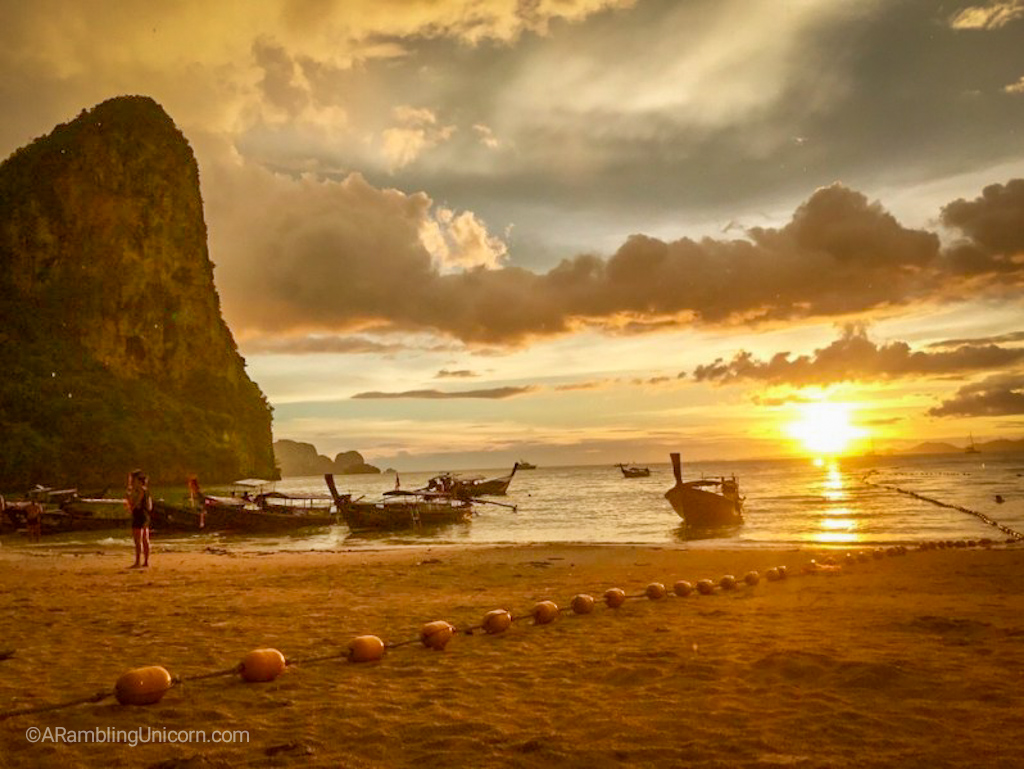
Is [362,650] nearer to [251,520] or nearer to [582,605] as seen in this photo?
[582,605]

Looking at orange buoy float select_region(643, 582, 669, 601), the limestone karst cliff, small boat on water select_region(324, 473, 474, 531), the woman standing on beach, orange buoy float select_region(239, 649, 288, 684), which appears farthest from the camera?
the limestone karst cliff

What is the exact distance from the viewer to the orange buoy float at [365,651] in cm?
Result: 611

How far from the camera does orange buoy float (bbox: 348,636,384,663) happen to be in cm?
611

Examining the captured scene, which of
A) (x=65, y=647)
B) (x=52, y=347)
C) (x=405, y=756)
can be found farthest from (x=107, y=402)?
(x=405, y=756)

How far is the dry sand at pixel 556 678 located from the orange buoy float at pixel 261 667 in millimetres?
138

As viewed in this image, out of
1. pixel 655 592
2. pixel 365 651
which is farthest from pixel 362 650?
pixel 655 592

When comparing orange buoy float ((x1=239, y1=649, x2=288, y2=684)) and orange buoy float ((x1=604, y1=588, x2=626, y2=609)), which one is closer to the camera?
orange buoy float ((x1=239, y1=649, x2=288, y2=684))

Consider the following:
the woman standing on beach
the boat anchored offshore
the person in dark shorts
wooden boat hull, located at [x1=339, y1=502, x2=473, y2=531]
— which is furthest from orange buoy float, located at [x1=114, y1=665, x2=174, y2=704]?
the person in dark shorts

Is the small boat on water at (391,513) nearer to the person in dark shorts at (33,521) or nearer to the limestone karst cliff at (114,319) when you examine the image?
the person in dark shorts at (33,521)

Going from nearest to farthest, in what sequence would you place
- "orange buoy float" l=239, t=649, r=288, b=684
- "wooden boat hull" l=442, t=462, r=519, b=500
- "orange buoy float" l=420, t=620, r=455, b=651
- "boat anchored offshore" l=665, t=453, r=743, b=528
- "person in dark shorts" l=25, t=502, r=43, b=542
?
"orange buoy float" l=239, t=649, r=288, b=684
"orange buoy float" l=420, t=620, r=455, b=651
"person in dark shorts" l=25, t=502, r=43, b=542
"boat anchored offshore" l=665, t=453, r=743, b=528
"wooden boat hull" l=442, t=462, r=519, b=500

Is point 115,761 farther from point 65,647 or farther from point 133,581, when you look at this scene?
point 133,581

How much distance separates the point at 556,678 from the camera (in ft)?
18.1

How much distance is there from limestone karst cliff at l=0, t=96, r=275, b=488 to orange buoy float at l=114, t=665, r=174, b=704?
73.8m

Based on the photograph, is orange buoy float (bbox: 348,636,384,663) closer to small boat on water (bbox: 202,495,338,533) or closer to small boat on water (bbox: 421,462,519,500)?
small boat on water (bbox: 202,495,338,533)
